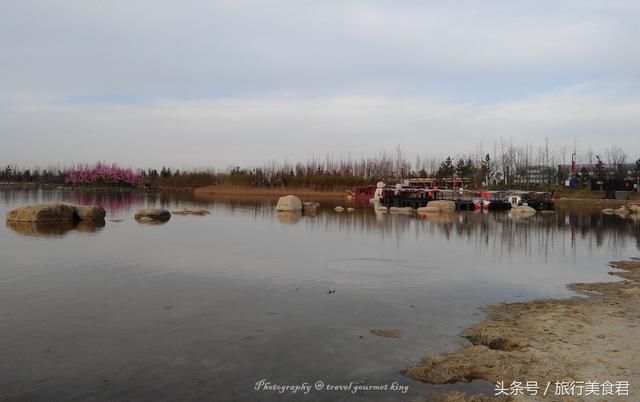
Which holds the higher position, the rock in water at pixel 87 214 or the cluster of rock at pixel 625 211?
the rock in water at pixel 87 214

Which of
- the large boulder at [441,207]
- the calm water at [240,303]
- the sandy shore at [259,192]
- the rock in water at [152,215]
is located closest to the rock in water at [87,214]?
the rock in water at [152,215]

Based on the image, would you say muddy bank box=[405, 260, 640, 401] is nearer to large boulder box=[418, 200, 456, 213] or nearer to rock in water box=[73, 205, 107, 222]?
rock in water box=[73, 205, 107, 222]

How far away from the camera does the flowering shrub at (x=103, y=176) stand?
3909 inches

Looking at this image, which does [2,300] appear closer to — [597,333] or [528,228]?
[597,333]

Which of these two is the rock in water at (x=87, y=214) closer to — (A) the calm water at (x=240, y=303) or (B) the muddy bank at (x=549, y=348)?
(A) the calm water at (x=240, y=303)

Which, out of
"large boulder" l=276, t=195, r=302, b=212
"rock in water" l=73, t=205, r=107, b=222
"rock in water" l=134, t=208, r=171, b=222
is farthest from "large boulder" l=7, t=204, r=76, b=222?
"large boulder" l=276, t=195, r=302, b=212

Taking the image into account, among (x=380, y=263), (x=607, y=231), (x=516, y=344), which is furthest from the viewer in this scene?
(x=607, y=231)

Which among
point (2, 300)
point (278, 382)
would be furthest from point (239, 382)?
point (2, 300)

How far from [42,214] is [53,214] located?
502 mm

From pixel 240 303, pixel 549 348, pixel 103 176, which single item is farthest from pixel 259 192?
pixel 549 348

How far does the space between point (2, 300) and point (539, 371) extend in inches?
373

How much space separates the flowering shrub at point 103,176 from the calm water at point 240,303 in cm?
8179

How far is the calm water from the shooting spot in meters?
6.64

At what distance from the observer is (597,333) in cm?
824
